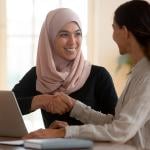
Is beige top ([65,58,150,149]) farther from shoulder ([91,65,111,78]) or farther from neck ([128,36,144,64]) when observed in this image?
shoulder ([91,65,111,78])

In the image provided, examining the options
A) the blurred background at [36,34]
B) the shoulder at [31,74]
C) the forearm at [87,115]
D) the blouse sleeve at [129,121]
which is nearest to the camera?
the blouse sleeve at [129,121]

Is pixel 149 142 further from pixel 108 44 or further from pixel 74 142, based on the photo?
pixel 108 44

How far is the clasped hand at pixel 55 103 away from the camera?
6.44 ft

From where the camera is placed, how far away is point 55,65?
7.97 feet

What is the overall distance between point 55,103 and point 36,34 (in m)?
2.49

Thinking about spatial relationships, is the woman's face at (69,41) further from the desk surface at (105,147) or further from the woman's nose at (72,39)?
the desk surface at (105,147)

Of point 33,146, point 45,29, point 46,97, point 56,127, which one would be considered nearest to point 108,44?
point 45,29

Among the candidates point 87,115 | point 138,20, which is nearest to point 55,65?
point 87,115

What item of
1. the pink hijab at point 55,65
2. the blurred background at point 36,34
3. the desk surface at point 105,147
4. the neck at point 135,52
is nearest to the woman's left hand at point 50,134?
the desk surface at point 105,147

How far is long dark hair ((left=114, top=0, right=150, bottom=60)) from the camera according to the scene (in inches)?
66.6

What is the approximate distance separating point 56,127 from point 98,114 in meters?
0.27

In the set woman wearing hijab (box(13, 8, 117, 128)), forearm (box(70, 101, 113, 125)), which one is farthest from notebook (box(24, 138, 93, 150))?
woman wearing hijab (box(13, 8, 117, 128))

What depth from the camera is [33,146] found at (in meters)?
1.46

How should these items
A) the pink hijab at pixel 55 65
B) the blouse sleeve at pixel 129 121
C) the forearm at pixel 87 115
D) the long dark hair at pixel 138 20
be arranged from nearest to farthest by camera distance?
1. the blouse sleeve at pixel 129 121
2. the long dark hair at pixel 138 20
3. the forearm at pixel 87 115
4. the pink hijab at pixel 55 65
